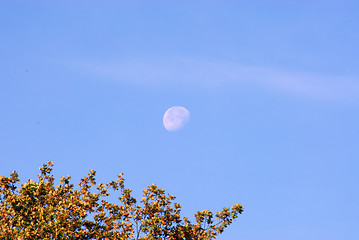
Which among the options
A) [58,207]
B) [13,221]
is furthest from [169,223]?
[13,221]

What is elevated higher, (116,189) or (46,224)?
(116,189)

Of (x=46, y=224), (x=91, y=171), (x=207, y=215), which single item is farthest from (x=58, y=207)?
(x=207, y=215)

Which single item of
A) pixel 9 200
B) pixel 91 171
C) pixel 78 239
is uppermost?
pixel 91 171

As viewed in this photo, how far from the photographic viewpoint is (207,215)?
30.5 meters

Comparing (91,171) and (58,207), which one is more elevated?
(91,171)

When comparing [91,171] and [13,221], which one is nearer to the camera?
[13,221]

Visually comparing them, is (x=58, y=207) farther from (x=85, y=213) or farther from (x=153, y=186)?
(x=153, y=186)

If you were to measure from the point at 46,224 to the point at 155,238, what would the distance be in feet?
17.4

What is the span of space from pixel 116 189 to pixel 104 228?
2.75 metres

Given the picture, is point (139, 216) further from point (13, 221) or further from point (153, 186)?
point (13, 221)

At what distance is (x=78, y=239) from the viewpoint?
2877cm

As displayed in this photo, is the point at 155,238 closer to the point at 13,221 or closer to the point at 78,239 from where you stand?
the point at 78,239

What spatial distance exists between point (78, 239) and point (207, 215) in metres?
6.56

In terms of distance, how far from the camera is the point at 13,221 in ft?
95.9
